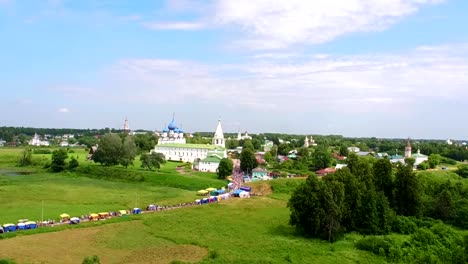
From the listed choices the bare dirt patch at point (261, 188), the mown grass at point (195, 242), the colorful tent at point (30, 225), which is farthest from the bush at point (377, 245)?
the colorful tent at point (30, 225)

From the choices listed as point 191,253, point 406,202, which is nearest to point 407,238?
point 406,202

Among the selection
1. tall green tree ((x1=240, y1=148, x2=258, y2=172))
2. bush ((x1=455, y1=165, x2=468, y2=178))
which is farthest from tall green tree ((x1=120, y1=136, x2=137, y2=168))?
bush ((x1=455, y1=165, x2=468, y2=178))

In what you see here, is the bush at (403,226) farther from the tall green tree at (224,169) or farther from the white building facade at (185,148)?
the white building facade at (185,148)

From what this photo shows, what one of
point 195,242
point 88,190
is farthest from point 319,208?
point 88,190

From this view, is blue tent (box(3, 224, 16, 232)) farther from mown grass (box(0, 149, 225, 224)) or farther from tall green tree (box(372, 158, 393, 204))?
tall green tree (box(372, 158, 393, 204))

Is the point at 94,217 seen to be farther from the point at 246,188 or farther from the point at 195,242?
the point at 246,188
